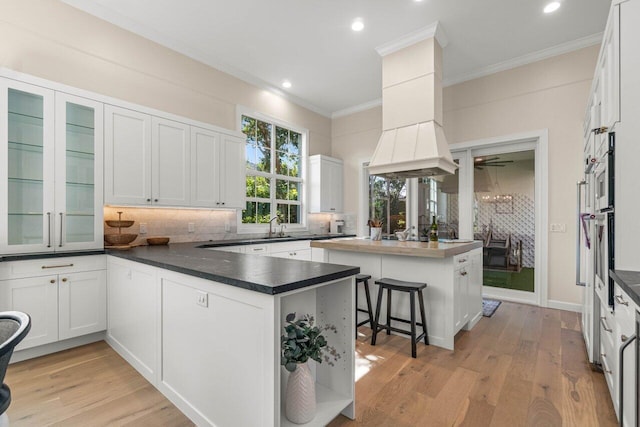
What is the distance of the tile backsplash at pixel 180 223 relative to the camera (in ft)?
11.5

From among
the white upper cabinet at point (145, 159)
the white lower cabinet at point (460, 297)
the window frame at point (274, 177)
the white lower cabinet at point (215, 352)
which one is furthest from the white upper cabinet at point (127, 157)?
the white lower cabinet at point (460, 297)

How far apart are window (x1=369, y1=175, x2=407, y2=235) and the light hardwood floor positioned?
9.37 ft

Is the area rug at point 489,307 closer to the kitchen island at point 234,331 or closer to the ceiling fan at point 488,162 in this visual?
the ceiling fan at point 488,162

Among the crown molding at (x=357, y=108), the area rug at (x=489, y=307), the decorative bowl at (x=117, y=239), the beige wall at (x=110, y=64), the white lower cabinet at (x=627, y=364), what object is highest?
the crown molding at (x=357, y=108)

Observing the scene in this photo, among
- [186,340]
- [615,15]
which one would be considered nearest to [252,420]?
[186,340]

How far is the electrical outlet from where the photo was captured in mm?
1619

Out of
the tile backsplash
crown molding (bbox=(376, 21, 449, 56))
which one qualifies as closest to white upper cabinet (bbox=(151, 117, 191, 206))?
the tile backsplash

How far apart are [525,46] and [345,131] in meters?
3.18

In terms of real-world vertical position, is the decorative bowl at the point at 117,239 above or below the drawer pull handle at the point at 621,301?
above

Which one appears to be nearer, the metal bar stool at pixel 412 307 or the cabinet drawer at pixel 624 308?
the cabinet drawer at pixel 624 308

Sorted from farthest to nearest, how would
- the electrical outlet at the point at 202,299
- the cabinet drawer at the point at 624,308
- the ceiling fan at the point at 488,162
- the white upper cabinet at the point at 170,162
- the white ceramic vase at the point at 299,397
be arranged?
the ceiling fan at the point at 488,162 < the white upper cabinet at the point at 170,162 < the electrical outlet at the point at 202,299 < the white ceramic vase at the point at 299,397 < the cabinet drawer at the point at 624,308

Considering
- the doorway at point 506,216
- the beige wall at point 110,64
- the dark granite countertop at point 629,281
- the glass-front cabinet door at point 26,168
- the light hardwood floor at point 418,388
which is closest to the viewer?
the dark granite countertop at point 629,281

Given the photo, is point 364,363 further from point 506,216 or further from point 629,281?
point 506,216

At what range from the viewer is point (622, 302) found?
4.74ft
